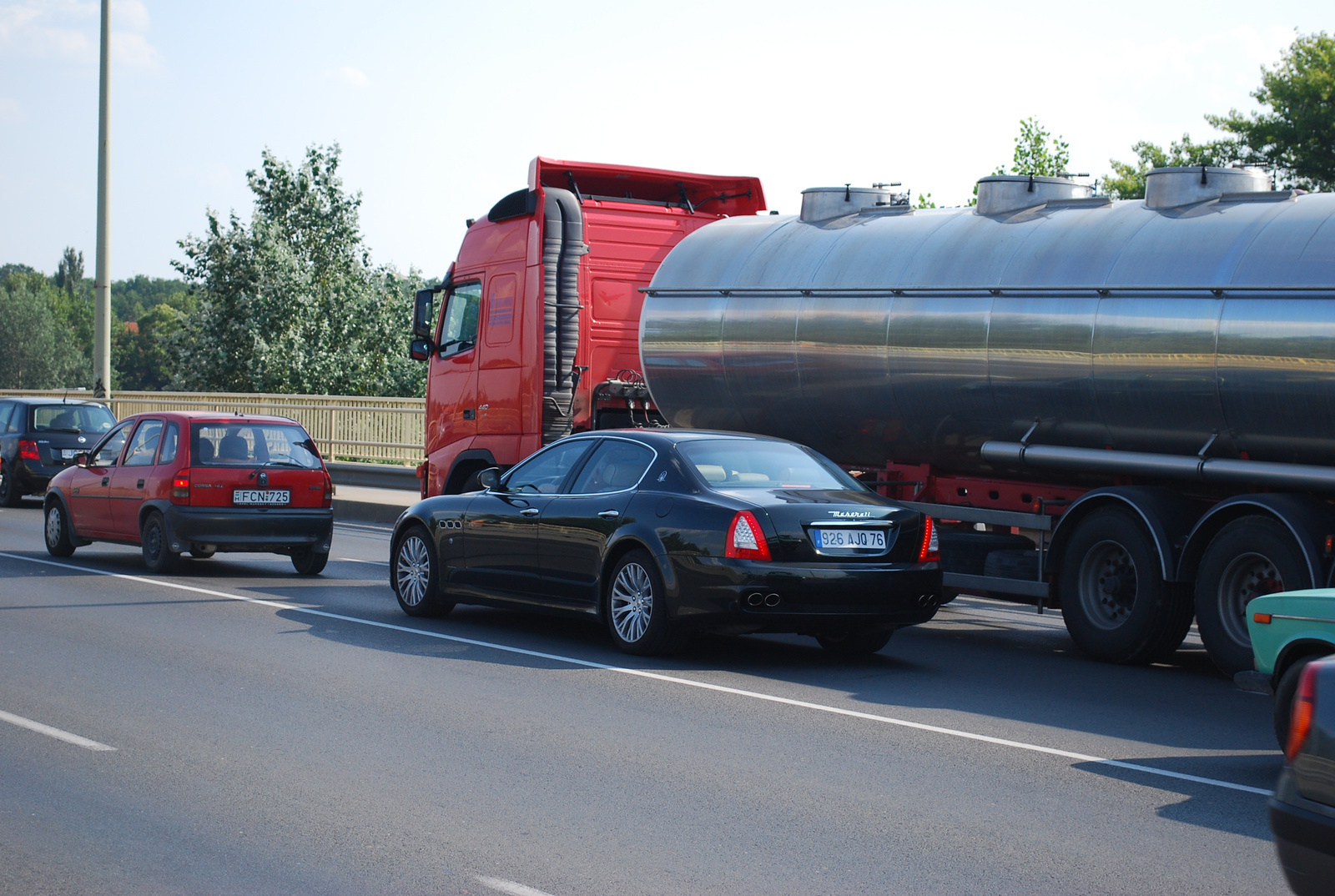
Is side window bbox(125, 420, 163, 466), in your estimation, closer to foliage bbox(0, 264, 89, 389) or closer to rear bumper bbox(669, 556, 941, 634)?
rear bumper bbox(669, 556, 941, 634)

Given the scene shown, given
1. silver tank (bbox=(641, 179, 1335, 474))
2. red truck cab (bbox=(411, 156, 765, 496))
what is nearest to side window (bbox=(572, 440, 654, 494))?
silver tank (bbox=(641, 179, 1335, 474))

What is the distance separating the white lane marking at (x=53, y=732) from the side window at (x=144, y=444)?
7557mm

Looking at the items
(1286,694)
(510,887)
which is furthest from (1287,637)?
(510,887)

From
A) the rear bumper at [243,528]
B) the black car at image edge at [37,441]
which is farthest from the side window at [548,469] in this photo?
the black car at image edge at [37,441]

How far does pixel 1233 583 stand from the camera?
32.0 feet

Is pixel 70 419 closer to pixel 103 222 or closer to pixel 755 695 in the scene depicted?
pixel 103 222

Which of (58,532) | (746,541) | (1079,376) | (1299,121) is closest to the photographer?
(746,541)

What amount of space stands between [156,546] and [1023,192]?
28.2 feet

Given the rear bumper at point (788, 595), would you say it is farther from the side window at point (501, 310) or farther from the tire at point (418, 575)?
the side window at point (501, 310)

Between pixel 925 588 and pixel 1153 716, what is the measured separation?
6.24ft

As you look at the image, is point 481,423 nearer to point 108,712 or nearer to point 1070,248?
point 1070,248

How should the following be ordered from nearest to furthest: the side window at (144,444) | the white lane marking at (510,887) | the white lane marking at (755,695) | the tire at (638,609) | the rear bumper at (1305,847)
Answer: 1. the rear bumper at (1305,847)
2. the white lane marking at (510,887)
3. the white lane marking at (755,695)
4. the tire at (638,609)
5. the side window at (144,444)

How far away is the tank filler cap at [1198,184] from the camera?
1068 cm

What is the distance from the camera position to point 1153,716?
8.34 meters
